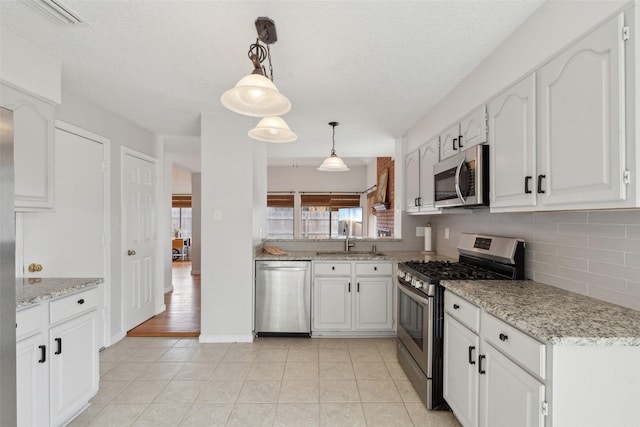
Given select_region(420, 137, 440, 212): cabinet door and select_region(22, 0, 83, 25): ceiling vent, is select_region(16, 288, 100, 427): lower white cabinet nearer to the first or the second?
select_region(22, 0, 83, 25): ceiling vent

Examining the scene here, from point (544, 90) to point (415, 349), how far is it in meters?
1.89

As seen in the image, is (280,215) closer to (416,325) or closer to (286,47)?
(416,325)

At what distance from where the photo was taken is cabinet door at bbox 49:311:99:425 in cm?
181

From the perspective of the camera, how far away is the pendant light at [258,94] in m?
1.50

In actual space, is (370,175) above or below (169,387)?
above

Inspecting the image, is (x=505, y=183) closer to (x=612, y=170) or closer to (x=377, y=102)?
(x=612, y=170)

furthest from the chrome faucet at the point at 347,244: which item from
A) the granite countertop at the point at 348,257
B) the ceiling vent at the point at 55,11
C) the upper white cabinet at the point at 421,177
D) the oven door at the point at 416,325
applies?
the ceiling vent at the point at 55,11

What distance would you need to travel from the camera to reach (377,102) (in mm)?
2977

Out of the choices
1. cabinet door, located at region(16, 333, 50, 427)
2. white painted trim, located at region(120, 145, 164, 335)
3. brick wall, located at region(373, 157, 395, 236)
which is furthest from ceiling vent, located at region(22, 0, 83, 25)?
brick wall, located at region(373, 157, 395, 236)

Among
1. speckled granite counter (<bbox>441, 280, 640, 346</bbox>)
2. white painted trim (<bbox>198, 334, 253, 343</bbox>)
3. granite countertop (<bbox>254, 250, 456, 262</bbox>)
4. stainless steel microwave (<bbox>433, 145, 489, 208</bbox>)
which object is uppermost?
stainless steel microwave (<bbox>433, 145, 489, 208</bbox>)

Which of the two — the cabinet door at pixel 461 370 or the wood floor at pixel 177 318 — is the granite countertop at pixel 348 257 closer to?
the wood floor at pixel 177 318

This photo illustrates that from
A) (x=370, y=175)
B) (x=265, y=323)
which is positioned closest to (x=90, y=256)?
(x=265, y=323)

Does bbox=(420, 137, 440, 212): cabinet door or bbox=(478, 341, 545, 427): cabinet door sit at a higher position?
bbox=(420, 137, 440, 212): cabinet door

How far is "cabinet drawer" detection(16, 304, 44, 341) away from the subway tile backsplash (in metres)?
2.92
